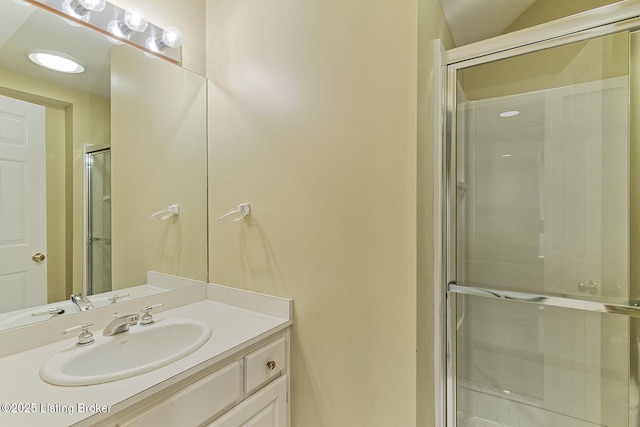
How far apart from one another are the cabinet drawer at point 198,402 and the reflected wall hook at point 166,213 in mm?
864

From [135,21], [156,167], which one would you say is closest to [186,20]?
[135,21]

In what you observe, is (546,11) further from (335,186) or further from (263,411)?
(263,411)

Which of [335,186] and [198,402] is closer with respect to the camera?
[198,402]

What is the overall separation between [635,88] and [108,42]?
218 centimetres

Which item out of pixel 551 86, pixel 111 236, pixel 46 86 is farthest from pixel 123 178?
pixel 551 86

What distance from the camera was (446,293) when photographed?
1.30 metres

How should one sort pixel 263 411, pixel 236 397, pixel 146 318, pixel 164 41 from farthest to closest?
pixel 164 41
pixel 146 318
pixel 263 411
pixel 236 397

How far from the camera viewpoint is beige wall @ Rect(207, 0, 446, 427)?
107cm

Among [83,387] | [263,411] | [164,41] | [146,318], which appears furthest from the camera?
[164,41]

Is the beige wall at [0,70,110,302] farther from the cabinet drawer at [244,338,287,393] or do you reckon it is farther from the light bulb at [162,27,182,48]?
the cabinet drawer at [244,338,287,393]

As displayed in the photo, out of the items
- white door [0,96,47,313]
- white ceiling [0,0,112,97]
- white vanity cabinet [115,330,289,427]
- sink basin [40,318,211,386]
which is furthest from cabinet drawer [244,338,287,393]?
white ceiling [0,0,112,97]

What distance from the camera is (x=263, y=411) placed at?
117 cm

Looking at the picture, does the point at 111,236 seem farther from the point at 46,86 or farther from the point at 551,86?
the point at 551,86

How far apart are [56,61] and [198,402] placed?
140 cm
